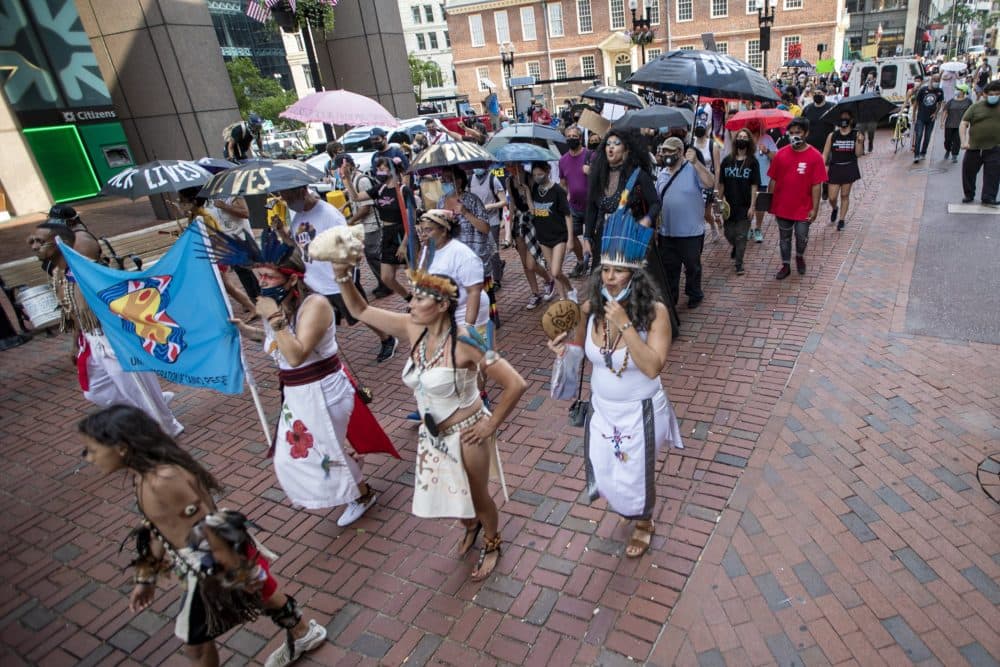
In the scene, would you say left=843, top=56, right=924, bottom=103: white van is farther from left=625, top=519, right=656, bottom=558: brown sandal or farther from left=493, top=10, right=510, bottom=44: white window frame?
left=493, top=10, right=510, bottom=44: white window frame

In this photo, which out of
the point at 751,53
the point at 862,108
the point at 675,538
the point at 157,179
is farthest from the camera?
the point at 751,53

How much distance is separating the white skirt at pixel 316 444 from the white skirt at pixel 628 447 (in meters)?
1.65

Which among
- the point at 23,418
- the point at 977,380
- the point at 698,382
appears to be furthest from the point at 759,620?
the point at 23,418

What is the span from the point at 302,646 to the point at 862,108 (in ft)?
33.8

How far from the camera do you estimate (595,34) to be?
146 feet

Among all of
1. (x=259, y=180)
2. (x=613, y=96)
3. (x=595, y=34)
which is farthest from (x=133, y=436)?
(x=595, y=34)

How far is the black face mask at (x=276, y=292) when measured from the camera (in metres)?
3.40

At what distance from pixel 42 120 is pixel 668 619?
2379cm

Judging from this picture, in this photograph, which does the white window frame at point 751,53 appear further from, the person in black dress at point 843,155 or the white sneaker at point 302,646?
the white sneaker at point 302,646

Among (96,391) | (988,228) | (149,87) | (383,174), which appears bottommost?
(988,228)

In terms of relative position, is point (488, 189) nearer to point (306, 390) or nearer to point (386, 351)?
point (386, 351)

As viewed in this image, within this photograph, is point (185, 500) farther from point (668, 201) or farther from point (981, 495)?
point (668, 201)

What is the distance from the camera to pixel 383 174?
7316 millimetres

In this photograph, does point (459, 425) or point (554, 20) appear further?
point (554, 20)
